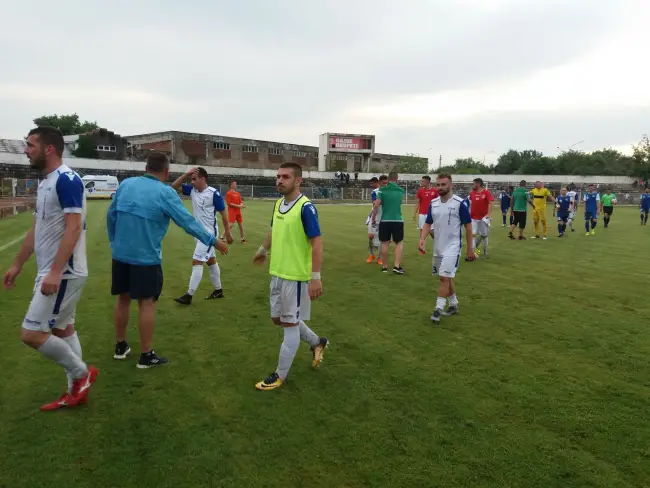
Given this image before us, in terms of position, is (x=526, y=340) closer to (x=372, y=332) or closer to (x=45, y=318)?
(x=372, y=332)

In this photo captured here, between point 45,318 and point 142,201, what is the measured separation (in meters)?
1.36

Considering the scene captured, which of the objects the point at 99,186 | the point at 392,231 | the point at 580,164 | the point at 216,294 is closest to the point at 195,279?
the point at 216,294

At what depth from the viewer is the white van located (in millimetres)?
40125

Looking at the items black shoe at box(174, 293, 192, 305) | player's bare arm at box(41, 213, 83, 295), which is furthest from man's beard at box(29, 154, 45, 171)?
black shoe at box(174, 293, 192, 305)

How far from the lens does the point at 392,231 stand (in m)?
10.5

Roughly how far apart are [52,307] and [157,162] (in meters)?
1.70

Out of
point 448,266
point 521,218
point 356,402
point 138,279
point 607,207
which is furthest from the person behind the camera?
point 607,207

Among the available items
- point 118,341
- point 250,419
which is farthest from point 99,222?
point 250,419

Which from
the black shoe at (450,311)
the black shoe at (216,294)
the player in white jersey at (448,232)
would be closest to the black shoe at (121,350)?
the black shoe at (216,294)

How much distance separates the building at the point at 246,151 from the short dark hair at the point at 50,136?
2594 inches

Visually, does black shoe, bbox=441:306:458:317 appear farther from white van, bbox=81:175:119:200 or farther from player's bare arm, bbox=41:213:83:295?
white van, bbox=81:175:119:200

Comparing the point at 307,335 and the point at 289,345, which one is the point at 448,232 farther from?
the point at 289,345

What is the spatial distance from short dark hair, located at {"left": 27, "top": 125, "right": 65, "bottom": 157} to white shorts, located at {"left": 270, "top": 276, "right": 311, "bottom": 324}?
2082mm

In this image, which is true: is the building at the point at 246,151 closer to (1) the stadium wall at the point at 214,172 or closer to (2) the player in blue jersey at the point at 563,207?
(1) the stadium wall at the point at 214,172
